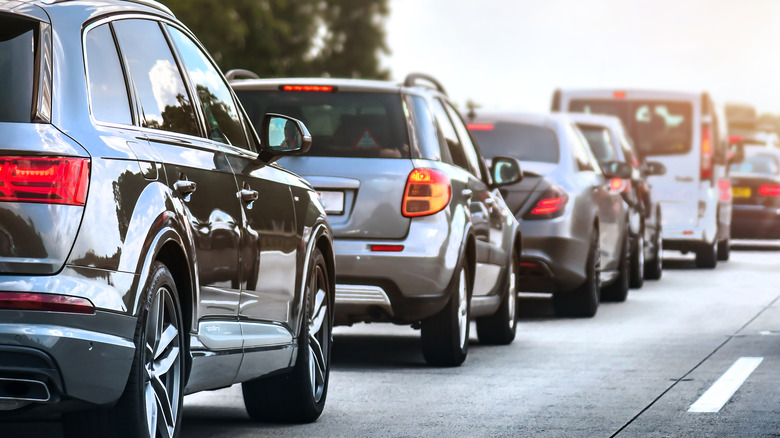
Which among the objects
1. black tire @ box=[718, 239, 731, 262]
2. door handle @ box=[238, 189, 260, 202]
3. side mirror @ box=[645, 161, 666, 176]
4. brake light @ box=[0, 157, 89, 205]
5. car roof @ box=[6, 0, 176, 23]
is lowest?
black tire @ box=[718, 239, 731, 262]

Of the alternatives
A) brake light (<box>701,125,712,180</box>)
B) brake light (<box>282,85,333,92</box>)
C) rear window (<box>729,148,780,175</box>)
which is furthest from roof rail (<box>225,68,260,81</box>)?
rear window (<box>729,148,780,175</box>)

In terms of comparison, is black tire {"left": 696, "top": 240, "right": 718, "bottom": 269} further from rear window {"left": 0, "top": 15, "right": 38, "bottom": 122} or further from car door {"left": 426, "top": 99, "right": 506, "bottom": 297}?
rear window {"left": 0, "top": 15, "right": 38, "bottom": 122}

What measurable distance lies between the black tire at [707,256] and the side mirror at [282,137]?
15.7 meters

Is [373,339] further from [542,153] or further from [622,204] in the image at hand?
[622,204]

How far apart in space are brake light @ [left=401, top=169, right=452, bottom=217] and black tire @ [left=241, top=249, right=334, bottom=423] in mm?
1769

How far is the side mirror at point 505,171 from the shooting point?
12.0 meters

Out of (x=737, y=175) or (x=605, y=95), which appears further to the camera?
(x=737, y=175)

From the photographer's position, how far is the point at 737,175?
2766 cm

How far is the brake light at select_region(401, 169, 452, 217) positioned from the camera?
9844 mm

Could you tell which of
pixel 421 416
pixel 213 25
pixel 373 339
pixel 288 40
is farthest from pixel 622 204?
pixel 288 40

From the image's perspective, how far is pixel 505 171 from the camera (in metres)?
12.1

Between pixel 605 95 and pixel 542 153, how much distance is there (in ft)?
26.4

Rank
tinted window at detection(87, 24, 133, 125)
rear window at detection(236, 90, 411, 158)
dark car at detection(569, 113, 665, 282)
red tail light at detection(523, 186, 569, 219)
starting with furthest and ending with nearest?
dark car at detection(569, 113, 665, 282) → red tail light at detection(523, 186, 569, 219) → rear window at detection(236, 90, 411, 158) → tinted window at detection(87, 24, 133, 125)

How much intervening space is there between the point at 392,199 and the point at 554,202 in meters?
4.36
